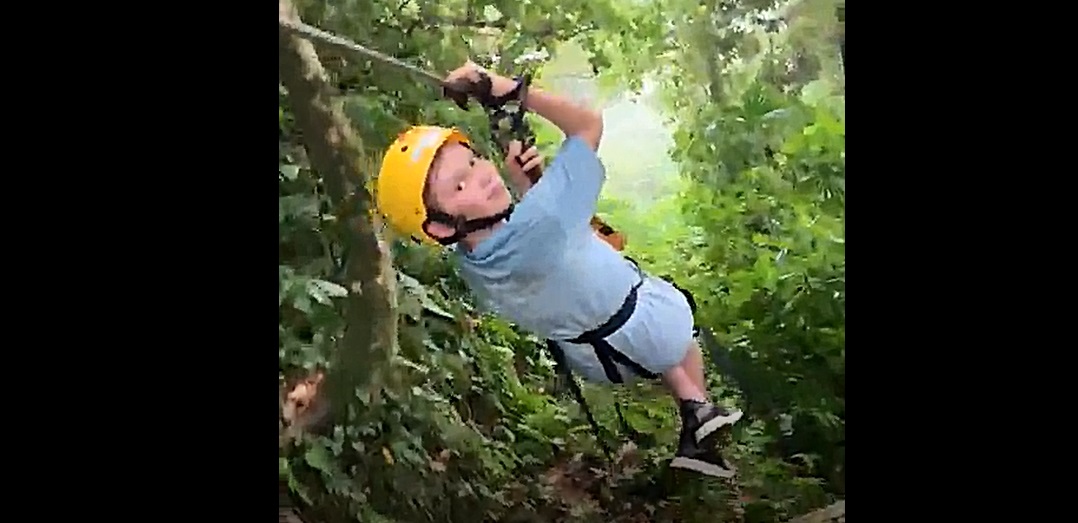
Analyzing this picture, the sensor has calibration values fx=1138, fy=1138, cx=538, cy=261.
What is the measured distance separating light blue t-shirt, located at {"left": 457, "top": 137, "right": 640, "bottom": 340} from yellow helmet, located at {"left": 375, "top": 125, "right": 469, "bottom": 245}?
0.26ft

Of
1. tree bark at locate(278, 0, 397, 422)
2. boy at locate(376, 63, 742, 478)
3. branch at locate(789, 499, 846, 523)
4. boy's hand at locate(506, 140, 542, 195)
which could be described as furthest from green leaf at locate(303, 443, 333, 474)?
branch at locate(789, 499, 846, 523)

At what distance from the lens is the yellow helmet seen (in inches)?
59.9

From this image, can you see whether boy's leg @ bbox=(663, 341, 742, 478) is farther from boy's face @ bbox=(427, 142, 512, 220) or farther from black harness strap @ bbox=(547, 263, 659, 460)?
boy's face @ bbox=(427, 142, 512, 220)

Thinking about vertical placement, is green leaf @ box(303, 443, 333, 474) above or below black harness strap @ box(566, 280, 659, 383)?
below

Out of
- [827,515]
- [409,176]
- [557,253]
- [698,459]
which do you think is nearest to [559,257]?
[557,253]

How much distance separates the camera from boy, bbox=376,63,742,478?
60.4 inches

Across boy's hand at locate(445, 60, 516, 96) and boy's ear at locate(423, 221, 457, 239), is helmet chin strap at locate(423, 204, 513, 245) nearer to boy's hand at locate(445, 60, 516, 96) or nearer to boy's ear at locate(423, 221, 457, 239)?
boy's ear at locate(423, 221, 457, 239)

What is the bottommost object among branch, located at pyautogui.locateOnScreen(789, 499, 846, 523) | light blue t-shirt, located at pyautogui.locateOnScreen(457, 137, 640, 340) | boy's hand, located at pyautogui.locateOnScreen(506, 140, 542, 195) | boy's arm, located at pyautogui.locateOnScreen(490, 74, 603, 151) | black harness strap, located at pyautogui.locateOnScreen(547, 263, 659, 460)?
branch, located at pyautogui.locateOnScreen(789, 499, 846, 523)

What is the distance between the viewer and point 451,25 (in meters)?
1.56

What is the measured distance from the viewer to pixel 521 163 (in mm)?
1559
